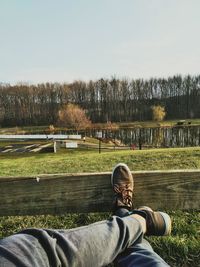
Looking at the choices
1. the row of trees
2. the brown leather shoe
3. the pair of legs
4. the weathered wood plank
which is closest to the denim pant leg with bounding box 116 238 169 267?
the pair of legs

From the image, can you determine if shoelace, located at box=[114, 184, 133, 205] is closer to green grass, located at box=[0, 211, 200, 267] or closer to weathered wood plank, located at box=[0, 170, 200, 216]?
weathered wood plank, located at box=[0, 170, 200, 216]

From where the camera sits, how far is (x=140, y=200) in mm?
2299

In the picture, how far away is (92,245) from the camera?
153cm

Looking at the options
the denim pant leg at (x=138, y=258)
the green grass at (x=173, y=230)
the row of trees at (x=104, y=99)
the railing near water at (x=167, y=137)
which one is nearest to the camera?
the denim pant leg at (x=138, y=258)

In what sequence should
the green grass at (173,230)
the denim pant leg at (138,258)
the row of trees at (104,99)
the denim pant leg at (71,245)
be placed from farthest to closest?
the row of trees at (104,99)
the green grass at (173,230)
the denim pant leg at (138,258)
the denim pant leg at (71,245)

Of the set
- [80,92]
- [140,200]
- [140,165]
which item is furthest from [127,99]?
[140,200]

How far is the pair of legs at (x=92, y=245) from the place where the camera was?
4.42 ft

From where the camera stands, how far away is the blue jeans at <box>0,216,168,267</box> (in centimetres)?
134

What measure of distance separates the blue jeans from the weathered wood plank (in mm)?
525

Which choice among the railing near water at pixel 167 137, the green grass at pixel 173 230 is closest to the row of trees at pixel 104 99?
the railing near water at pixel 167 137

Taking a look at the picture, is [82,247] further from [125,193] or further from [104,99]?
[104,99]

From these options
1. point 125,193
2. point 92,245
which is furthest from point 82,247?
point 125,193

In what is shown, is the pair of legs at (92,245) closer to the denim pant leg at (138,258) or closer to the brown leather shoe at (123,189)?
the denim pant leg at (138,258)

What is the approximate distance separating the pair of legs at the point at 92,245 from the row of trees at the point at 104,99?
81.3 meters
